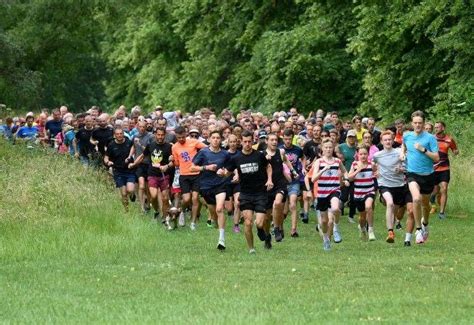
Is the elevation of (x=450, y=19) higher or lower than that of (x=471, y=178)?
higher

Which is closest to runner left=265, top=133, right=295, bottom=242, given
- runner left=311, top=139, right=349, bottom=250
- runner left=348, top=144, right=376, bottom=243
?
runner left=311, top=139, right=349, bottom=250

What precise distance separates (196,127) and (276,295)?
13015 mm

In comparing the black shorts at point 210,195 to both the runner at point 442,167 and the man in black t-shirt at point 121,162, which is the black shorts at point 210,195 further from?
the runner at point 442,167

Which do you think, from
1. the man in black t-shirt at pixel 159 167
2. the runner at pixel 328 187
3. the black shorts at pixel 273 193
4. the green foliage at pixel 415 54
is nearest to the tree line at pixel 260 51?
the green foliage at pixel 415 54

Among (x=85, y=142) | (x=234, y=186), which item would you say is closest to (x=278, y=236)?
(x=234, y=186)

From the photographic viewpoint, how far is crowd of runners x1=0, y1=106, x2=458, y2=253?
19438 mm

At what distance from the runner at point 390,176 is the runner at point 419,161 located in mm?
178

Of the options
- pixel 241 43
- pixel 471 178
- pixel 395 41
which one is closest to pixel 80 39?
pixel 241 43

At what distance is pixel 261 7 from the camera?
163 ft

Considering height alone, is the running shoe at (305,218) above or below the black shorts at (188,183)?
below

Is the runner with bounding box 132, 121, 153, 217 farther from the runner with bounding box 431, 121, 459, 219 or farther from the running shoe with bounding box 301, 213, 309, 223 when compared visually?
the runner with bounding box 431, 121, 459, 219

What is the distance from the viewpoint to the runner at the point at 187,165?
2375 centimetres

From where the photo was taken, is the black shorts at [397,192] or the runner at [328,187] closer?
the runner at [328,187]

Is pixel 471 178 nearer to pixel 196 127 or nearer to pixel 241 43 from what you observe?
pixel 196 127
